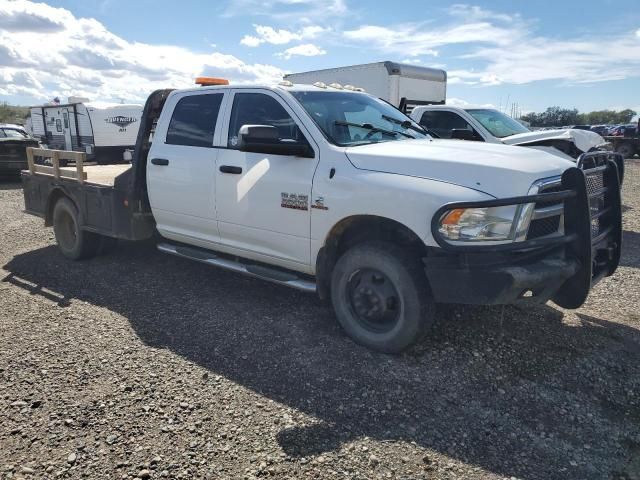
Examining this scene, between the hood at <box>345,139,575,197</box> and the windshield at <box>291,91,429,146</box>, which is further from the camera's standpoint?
the windshield at <box>291,91,429,146</box>

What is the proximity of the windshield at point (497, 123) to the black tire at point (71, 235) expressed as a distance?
6.90m

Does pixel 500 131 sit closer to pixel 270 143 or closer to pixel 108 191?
pixel 270 143

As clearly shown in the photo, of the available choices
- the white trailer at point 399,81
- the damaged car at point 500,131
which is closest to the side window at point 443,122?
the damaged car at point 500,131

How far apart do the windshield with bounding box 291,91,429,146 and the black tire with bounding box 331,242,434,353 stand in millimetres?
971

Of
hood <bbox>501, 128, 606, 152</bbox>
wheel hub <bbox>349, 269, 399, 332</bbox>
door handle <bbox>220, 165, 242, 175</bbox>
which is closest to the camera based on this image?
wheel hub <bbox>349, 269, 399, 332</bbox>

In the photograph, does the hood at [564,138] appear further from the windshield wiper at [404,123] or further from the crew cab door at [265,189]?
the crew cab door at [265,189]

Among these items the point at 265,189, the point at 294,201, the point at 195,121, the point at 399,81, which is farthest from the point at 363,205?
the point at 399,81

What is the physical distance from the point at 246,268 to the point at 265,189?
78cm

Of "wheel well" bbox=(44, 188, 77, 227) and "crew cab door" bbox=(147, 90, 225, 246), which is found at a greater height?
"crew cab door" bbox=(147, 90, 225, 246)

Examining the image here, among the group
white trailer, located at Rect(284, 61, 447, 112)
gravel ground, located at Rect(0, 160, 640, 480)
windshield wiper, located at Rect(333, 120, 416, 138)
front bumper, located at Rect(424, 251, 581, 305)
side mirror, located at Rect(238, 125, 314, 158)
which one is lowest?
gravel ground, located at Rect(0, 160, 640, 480)

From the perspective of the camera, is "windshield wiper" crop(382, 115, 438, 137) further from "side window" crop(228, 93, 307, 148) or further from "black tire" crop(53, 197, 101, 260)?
"black tire" crop(53, 197, 101, 260)

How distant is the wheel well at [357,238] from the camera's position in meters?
3.81

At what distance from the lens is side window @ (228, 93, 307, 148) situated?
14.5 feet

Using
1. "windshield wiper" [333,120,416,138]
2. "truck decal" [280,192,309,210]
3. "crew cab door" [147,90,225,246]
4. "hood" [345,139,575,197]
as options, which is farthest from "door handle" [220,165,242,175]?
"hood" [345,139,575,197]
